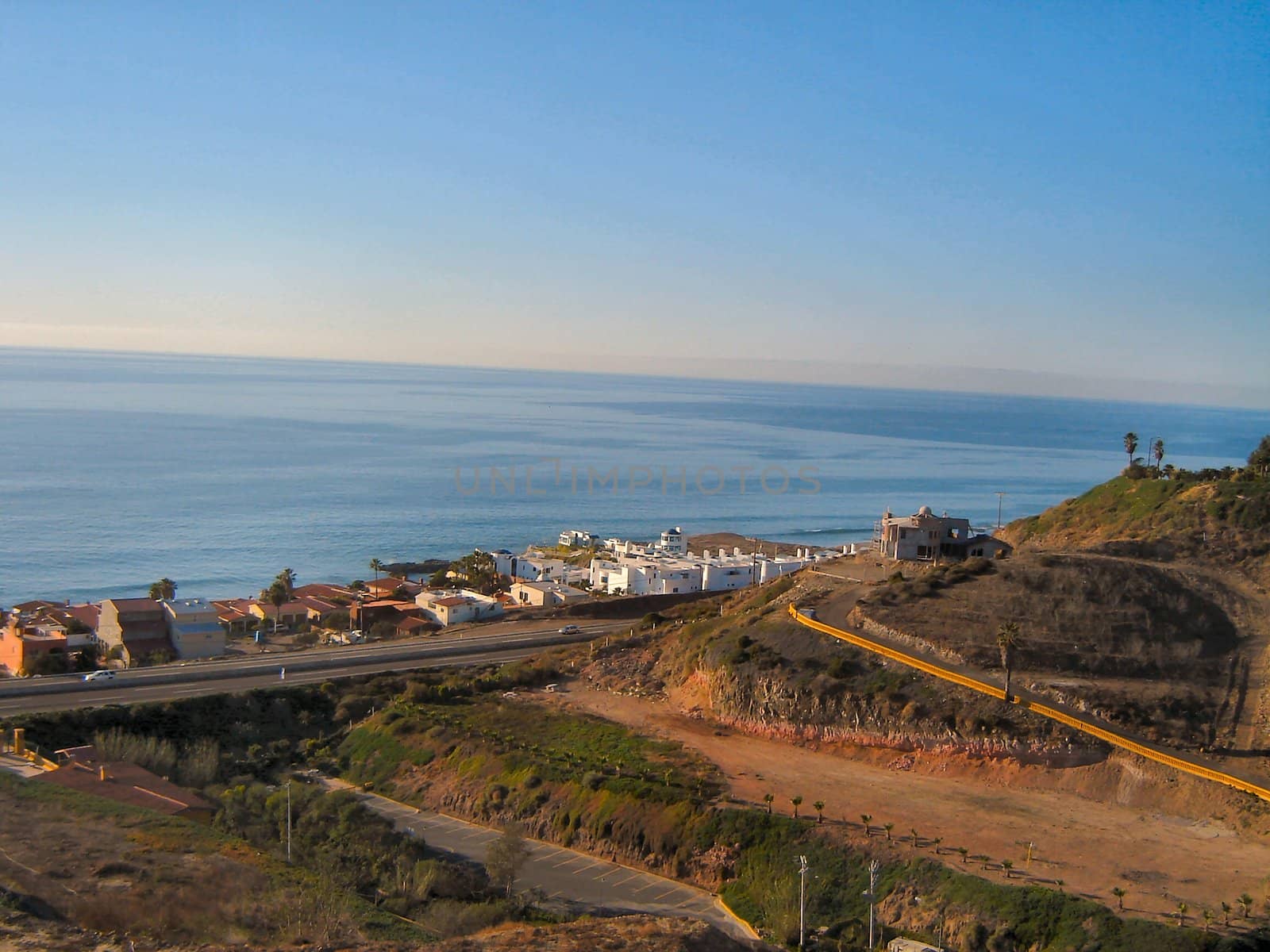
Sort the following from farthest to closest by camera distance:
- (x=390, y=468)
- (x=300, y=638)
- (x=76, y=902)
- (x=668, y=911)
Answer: (x=390, y=468) < (x=300, y=638) < (x=668, y=911) < (x=76, y=902)

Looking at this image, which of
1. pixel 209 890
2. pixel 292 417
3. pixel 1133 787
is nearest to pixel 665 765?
pixel 1133 787

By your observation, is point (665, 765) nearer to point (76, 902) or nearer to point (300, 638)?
point (76, 902)

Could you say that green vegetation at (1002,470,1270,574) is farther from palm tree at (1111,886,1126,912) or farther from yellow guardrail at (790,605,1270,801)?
palm tree at (1111,886,1126,912)

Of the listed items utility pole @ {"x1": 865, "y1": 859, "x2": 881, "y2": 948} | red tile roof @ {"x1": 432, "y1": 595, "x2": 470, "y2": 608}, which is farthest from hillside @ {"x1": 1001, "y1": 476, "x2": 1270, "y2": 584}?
red tile roof @ {"x1": 432, "y1": 595, "x2": 470, "y2": 608}

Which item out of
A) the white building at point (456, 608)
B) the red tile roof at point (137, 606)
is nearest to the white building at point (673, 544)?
the white building at point (456, 608)

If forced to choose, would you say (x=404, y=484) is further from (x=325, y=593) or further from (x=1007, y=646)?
(x=1007, y=646)

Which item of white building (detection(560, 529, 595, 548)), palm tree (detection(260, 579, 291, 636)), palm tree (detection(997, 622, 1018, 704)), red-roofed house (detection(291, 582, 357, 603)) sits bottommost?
white building (detection(560, 529, 595, 548))
